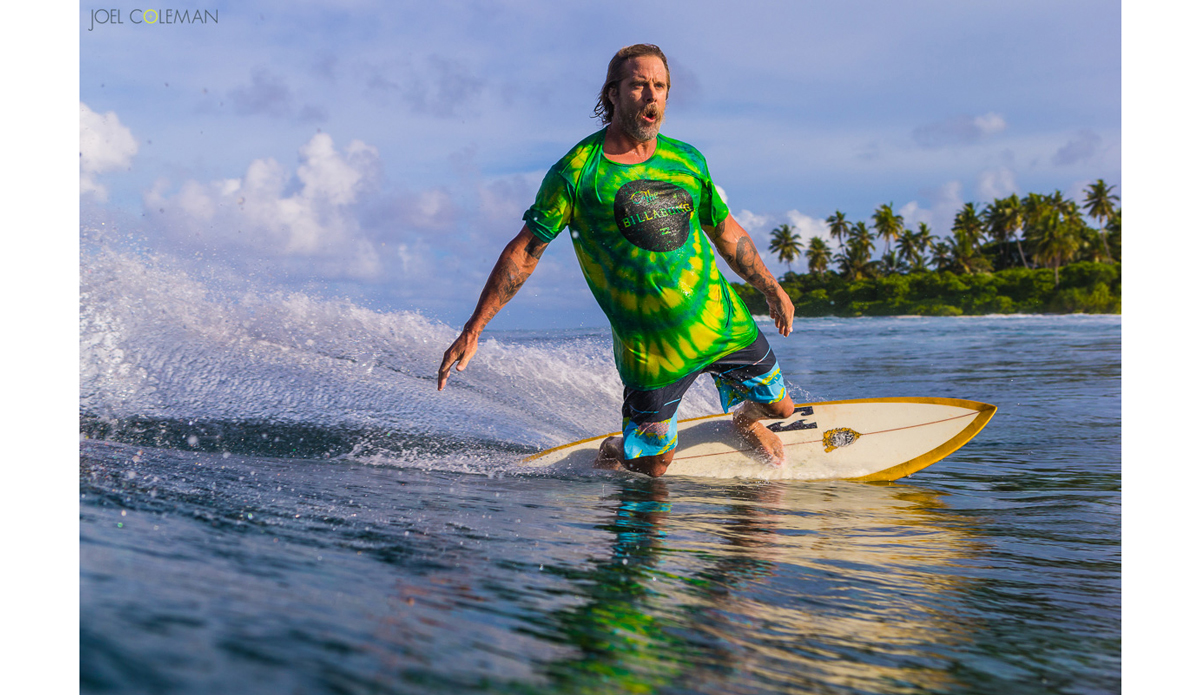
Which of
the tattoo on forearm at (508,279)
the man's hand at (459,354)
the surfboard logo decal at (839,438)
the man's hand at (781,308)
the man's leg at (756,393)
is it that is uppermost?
the tattoo on forearm at (508,279)

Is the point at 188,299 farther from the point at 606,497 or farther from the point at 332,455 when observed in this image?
the point at 606,497

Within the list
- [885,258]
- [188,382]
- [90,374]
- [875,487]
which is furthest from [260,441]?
[885,258]

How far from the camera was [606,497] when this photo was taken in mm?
3615

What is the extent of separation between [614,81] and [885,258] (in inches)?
3161

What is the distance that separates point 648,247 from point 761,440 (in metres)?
1.68

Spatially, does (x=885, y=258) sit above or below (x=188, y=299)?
above

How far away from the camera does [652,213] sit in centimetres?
350

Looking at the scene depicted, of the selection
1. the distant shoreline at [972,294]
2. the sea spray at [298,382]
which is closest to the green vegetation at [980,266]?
the distant shoreline at [972,294]

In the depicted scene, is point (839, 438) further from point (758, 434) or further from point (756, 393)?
point (756, 393)

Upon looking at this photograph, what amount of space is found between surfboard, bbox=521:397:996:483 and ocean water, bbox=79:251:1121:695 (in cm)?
21

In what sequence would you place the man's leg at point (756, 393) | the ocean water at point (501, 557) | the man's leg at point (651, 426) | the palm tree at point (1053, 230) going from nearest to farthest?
the ocean water at point (501, 557) → the man's leg at point (651, 426) → the man's leg at point (756, 393) → the palm tree at point (1053, 230)

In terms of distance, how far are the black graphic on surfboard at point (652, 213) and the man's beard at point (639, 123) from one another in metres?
0.21

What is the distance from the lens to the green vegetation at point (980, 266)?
58.4 m

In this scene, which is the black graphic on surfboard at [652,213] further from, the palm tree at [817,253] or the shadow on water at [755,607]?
the palm tree at [817,253]
